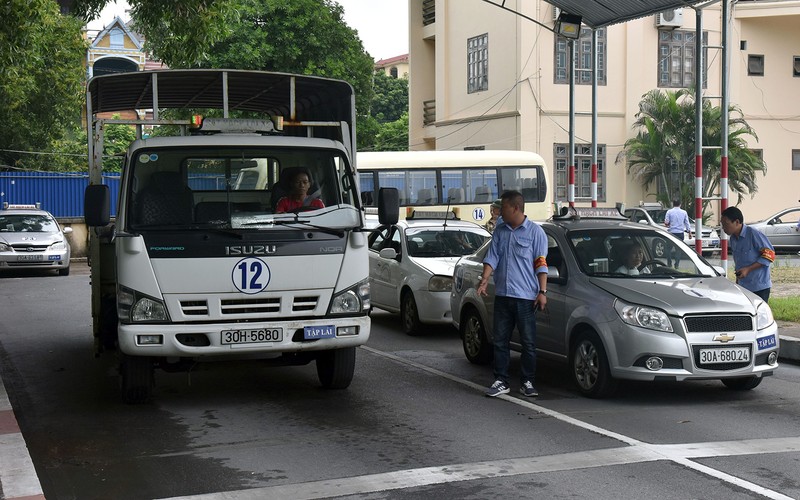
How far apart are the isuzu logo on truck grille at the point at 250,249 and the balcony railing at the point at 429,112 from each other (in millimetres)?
36428

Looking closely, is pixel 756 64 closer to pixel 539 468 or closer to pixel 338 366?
pixel 338 366

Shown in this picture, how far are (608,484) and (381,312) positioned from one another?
11.8 metres

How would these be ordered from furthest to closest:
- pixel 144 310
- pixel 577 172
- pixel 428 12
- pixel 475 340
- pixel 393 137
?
pixel 393 137 → pixel 428 12 → pixel 577 172 → pixel 475 340 → pixel 144 310

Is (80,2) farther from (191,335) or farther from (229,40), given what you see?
(229,40)

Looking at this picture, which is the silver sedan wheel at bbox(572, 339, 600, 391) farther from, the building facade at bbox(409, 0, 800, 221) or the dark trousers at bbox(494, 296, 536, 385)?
the building facade at bbox(409, 0, 800, 221)

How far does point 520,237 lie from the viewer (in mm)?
9680

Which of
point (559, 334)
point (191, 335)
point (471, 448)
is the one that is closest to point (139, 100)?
point (191, 335)

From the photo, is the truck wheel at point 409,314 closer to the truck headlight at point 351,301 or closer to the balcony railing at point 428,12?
the truck headlight at point 351,301

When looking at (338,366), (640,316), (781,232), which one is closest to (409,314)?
(338,366)

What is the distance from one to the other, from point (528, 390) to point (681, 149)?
29.3 m

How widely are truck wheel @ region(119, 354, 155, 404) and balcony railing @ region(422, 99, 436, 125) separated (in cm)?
3640

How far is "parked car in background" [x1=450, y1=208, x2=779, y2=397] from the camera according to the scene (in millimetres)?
9031

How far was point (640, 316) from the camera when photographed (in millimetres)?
9109

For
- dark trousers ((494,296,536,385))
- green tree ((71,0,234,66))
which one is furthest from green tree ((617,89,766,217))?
dark trousers ((494,296,536,385))
